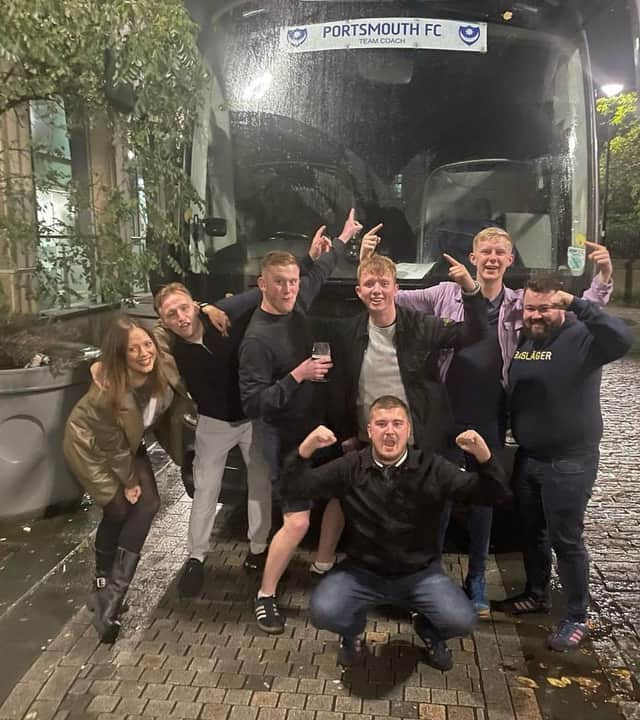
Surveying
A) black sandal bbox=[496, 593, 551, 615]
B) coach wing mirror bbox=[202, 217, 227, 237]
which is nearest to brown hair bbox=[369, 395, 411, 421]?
black sandal bbox=[496, 593, 551, 615]

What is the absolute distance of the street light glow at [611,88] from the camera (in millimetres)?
3727

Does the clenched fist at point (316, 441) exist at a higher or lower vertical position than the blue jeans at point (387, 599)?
higher

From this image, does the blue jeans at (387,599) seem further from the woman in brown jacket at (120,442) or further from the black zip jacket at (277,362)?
the woman in brown jacket at (120,442)

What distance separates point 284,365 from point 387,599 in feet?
3.46

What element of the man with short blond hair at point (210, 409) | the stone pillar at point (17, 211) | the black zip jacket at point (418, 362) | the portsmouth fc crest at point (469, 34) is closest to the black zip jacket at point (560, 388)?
the black zip jacket at point (418, 362)

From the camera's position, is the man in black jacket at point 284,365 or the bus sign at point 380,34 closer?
the man in black jacket at point 284,365

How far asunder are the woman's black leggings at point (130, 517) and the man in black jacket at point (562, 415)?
1649 mm

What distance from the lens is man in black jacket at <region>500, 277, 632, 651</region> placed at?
2762mm

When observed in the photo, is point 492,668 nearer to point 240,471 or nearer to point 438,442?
point 438,442

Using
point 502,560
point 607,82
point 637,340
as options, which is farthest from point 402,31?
point 502,560

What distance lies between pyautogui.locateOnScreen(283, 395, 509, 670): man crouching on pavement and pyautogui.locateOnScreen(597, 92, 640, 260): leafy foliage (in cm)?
211

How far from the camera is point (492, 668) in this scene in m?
2.89

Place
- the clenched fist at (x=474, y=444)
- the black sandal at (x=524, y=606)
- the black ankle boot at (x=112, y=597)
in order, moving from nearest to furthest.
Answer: the clenched fist at (x=474, y=444) → the black ankle boot at (x=112, y=597) → the black sandal at (x=524, y=606)

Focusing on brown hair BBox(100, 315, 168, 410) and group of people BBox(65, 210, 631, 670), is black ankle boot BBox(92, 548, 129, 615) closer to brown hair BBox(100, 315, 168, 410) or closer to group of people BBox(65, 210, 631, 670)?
group of people BBox(65, 210, 631, 670)
